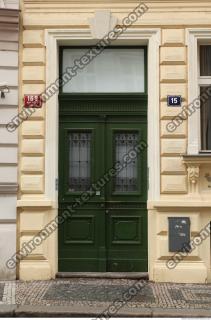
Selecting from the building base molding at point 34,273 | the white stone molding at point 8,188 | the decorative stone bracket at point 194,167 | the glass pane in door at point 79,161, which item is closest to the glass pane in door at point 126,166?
the glass pane in door at point 79,161

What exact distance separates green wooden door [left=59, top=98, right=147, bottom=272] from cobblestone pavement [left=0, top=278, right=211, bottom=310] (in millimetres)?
527

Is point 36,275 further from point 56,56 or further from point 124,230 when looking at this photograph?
point 56,56

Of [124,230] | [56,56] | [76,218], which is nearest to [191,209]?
[124,230]

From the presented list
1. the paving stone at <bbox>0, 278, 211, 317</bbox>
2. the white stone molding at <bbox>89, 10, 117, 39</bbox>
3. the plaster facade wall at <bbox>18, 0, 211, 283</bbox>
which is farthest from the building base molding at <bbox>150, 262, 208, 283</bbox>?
the white stone molding at <bbox>89, 10, 117, 39</bbox>

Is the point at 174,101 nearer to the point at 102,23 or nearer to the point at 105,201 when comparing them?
the point at 102,23

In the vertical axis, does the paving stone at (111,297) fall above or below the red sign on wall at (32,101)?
below

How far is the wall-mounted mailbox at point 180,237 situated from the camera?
959 centimetres

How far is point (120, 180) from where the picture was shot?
33.0 ft

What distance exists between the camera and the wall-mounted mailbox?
959 centimetres

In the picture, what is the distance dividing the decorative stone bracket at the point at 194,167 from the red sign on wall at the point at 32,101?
280 cm

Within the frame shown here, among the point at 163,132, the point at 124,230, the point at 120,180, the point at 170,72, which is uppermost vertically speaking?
the point at 170,72

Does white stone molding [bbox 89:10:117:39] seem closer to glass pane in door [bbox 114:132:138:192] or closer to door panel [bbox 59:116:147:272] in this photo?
door panel [bbox 59:116:147:272]

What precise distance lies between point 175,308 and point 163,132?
10.8 feet

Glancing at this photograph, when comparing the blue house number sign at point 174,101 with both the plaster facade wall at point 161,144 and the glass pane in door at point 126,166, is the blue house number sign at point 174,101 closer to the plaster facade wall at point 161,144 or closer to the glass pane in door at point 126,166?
the plaster facade wall at point 161,144
